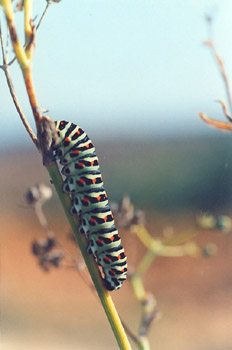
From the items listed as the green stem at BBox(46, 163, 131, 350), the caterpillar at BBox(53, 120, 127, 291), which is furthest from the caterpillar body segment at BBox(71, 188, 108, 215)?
the green stem at BBox(46, 163, 131, 350)

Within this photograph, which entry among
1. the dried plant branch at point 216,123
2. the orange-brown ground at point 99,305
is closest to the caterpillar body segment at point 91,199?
the dried plant branch at point 216,123

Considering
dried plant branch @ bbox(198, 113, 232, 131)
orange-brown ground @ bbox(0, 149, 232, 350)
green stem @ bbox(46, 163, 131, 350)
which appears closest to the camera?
green stem @ bbox(46, 163, 131, 350)

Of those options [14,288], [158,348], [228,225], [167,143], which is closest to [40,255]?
[228,225]

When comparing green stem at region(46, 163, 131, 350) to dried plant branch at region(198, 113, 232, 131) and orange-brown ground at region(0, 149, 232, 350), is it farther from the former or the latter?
orange-brown ground at region(0, 149, 232, 350)

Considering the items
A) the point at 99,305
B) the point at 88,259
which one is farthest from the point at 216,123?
the point at 99,305

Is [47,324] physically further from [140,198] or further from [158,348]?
[140,198]

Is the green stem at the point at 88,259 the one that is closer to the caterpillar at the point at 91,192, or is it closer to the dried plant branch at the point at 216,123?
the dried plant branch at the point at 216,123

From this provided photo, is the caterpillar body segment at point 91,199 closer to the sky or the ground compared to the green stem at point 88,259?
closer to the ground

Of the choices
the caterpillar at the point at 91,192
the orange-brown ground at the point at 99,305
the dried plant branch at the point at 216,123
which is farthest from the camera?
the orange-brown ground at the point at 99,305
